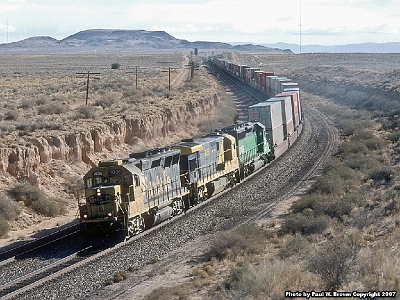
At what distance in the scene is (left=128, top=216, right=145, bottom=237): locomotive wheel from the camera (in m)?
23.1

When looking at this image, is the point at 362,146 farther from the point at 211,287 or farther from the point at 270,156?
the point at 211,287

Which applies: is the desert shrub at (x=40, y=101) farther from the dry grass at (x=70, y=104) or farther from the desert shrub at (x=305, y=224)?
the desert shrub at (x=305, y=224)

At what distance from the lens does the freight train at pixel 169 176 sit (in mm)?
22406

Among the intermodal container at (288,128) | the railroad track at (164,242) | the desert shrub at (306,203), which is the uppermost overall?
the intermodal container at (288,128)

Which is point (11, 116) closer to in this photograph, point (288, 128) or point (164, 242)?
point (164, 242)

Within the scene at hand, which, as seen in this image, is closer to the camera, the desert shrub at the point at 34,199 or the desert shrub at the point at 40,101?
the desert shrub at the point at 34,199

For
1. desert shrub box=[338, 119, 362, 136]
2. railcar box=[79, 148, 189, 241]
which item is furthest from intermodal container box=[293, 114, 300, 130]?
railcar box=[79, 148, 189, 241]

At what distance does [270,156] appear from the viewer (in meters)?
42.2

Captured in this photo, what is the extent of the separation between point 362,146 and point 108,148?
17.4 meters

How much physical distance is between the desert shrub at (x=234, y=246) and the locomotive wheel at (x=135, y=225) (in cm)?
391

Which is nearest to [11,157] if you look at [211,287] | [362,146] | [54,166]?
[54,166]

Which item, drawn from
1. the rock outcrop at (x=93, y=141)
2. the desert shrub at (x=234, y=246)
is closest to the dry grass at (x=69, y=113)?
→ the rock outcrop at (x=93, y=141)

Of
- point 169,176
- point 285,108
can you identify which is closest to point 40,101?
point 285,108

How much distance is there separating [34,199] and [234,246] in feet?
40.8
